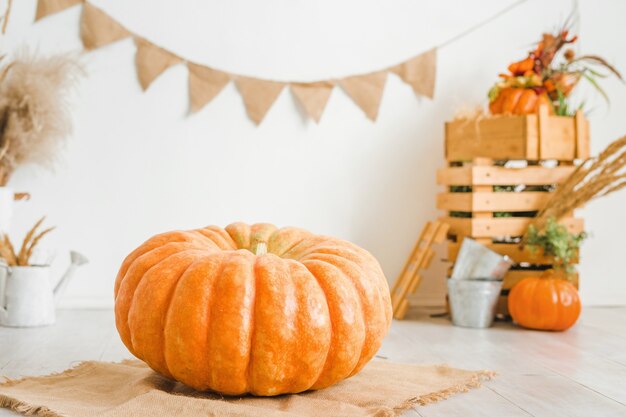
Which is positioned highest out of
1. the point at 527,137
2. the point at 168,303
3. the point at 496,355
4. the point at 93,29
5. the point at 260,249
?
the point at 93,29

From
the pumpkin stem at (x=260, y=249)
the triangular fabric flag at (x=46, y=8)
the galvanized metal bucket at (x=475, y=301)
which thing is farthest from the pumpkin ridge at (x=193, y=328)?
the triangular fabric flag at (x=46, y=8)

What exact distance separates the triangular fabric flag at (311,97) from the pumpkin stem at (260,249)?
1.36 m

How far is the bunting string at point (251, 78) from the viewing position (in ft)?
9.15

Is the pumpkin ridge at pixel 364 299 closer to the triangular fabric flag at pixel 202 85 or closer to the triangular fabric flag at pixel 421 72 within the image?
the triangular fabric flag at pixel 202 85

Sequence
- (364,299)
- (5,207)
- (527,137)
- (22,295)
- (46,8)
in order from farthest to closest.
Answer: (46,8), (527,137), (5,207), (22,295), (364,299)

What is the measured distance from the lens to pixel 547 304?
2426mm

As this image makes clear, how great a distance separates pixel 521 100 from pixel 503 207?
42cm

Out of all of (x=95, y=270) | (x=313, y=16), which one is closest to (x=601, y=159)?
(x=313, y=16)

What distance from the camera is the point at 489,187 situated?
2701 mm

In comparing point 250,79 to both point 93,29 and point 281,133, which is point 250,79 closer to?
point 281,133

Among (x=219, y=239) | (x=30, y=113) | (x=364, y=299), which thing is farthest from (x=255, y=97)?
(x=364, y=299)

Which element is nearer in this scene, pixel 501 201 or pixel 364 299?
pixel 364 299

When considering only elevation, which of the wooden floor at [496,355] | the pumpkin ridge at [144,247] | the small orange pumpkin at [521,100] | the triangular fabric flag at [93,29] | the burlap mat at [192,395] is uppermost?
the triangular fabric flag at [93,29]

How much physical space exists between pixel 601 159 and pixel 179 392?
1832 mm
